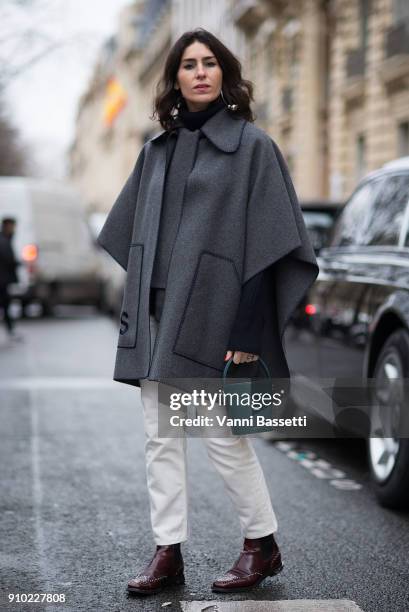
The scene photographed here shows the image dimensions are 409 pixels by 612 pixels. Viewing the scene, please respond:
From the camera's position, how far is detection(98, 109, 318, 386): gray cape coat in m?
3.89

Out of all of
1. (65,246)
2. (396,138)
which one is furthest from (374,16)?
(65,246)

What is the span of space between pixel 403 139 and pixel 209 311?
19881 mm

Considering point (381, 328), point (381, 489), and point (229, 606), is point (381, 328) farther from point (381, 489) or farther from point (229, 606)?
point (229, 606)

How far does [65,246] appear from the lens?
2302 centimetres

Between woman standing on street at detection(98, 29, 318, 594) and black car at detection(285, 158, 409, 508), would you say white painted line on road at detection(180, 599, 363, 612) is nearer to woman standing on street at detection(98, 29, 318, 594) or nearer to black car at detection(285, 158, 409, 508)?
woman standing on street at detection(98, 29, 318, 594)

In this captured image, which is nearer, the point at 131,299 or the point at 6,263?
the point at 131,299

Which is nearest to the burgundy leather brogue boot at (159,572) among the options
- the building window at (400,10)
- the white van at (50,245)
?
the white van at (50,245)

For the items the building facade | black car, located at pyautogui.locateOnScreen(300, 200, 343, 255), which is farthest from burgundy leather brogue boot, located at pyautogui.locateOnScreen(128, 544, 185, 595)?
black car, located at pyautogui.locateOnScreen(300, 200, 343, 255)

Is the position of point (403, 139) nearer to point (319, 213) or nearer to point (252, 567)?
point (319, 213)

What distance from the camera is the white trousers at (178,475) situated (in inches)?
157

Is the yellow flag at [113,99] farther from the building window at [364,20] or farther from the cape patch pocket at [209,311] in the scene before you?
the cape patch pocket at [209,311]

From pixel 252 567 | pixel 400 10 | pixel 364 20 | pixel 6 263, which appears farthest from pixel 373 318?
pixel 364 20

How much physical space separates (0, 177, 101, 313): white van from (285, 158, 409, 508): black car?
49.4 ft

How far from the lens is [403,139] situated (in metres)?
23.1
